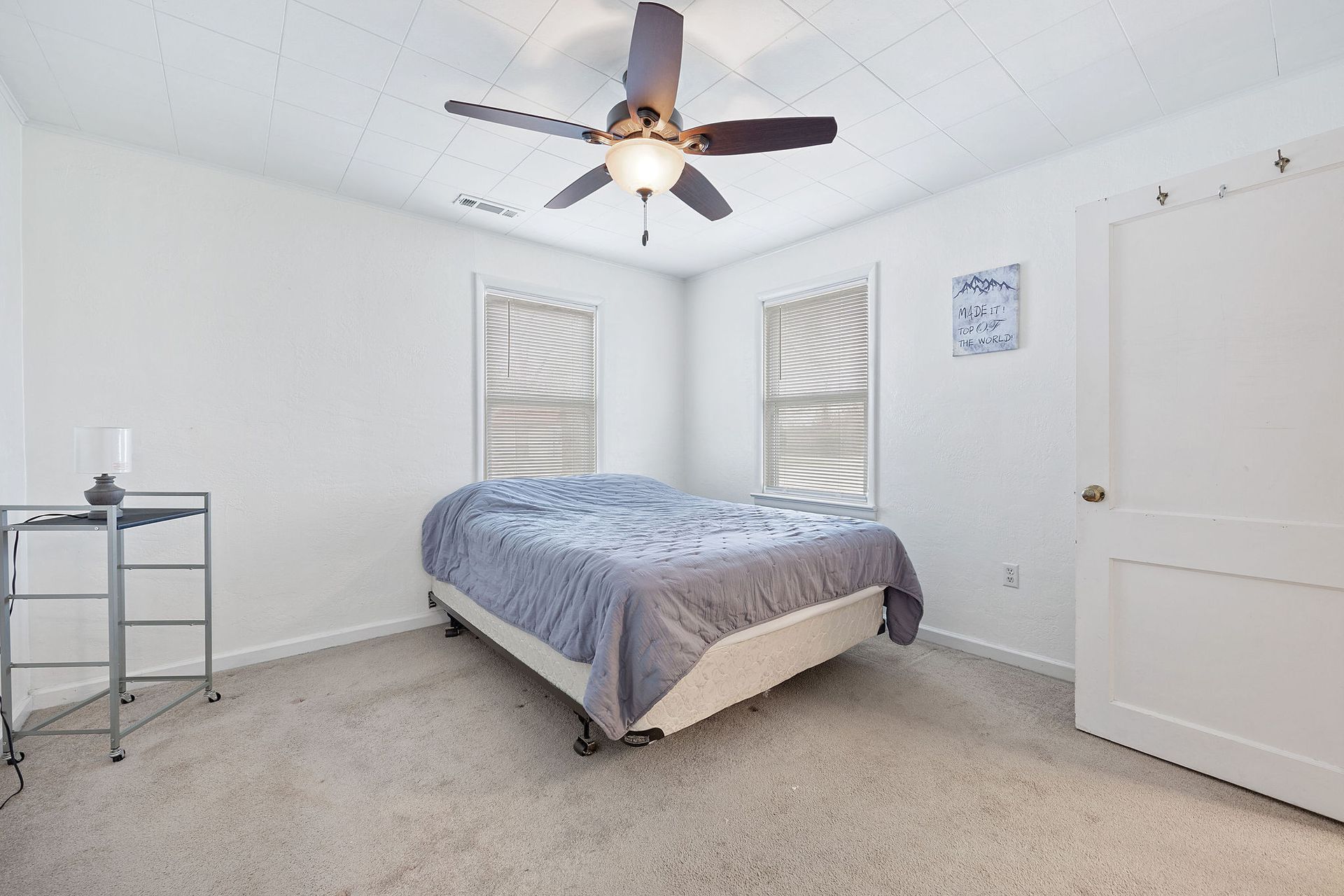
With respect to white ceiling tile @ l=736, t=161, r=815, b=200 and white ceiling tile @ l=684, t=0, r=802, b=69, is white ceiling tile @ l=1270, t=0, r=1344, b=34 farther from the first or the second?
white ceiling tile @ l=736, t=161, r=815, b=200

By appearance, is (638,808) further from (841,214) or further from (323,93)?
(841,214)

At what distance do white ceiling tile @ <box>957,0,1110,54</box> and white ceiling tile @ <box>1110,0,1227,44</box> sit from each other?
9 cm

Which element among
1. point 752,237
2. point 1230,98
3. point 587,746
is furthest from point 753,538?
point 1230,98

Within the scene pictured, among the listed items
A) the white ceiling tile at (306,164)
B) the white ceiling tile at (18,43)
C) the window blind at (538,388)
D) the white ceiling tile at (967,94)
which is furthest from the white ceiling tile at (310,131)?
the white ceiling tile at (967,94)

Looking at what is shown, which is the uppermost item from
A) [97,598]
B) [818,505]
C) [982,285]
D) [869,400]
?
[982,285]

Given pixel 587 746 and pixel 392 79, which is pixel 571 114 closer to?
pixel 392 79

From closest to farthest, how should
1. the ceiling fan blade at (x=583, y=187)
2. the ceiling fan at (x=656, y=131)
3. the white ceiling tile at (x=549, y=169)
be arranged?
the ceiling fan at (x=656, y=131) < the ceiling fan blade at (x=583, y=187) < the white ceiling tile at (x=549, y=169)

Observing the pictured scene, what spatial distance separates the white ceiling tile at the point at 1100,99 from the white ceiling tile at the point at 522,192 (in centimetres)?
226

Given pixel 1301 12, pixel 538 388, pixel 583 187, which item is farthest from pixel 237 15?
pixel 1301 12

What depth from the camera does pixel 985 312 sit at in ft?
9.59

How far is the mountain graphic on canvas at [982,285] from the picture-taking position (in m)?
2.86

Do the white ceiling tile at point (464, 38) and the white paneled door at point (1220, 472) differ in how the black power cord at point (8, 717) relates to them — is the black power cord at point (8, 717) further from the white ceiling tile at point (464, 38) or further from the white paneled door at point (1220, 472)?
the white paneled door at point (1220, 472)

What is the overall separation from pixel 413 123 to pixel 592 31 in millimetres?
1018

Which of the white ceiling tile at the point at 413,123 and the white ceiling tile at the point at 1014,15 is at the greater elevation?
the white ceiling tile at the point at 413,123
